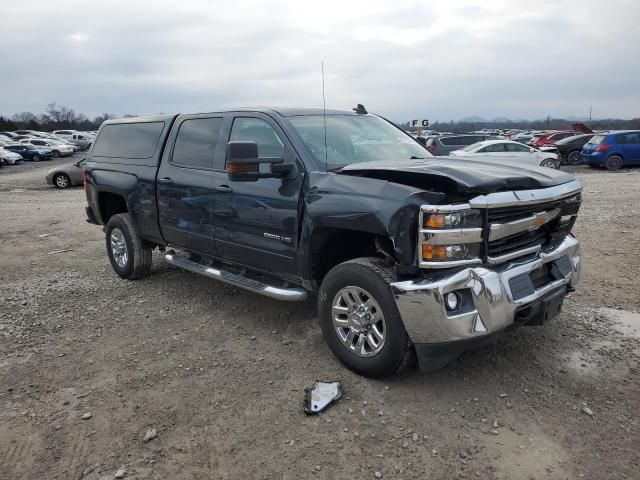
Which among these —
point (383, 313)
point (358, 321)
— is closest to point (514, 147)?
point (358, 321)

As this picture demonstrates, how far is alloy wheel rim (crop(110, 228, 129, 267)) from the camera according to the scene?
20.3ft

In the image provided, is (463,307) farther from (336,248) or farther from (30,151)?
(30,151)

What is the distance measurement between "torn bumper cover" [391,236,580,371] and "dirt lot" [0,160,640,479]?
451 millimetres

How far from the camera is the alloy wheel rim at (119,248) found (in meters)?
6.18

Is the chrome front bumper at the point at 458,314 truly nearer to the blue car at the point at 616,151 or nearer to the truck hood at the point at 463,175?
the truck hood at the point at 463,175

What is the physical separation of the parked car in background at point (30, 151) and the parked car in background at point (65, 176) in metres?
18.2

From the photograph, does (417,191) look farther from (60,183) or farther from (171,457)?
(60,183)

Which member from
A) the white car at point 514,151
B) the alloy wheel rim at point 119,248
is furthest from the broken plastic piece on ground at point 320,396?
the white car at point 514,151

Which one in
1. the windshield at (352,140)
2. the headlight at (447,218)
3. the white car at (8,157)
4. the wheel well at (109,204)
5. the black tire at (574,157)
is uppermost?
the windshield at (352,140)

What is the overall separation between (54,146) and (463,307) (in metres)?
40.0

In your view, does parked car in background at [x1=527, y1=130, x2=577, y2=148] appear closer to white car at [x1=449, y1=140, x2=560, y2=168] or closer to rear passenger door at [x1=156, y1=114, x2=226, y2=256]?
white car at [x1=449, y1=140, x2=560, y2=168]

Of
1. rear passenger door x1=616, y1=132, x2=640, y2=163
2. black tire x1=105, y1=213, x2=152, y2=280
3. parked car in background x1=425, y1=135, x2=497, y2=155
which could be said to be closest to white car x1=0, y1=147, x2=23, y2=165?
parked car in background x1=425, y1=135, x2=497, y2=155

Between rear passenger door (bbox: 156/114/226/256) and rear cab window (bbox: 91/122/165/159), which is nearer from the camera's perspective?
rear passenger door (bbox: 156/114/226/256)

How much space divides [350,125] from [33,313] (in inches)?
145
